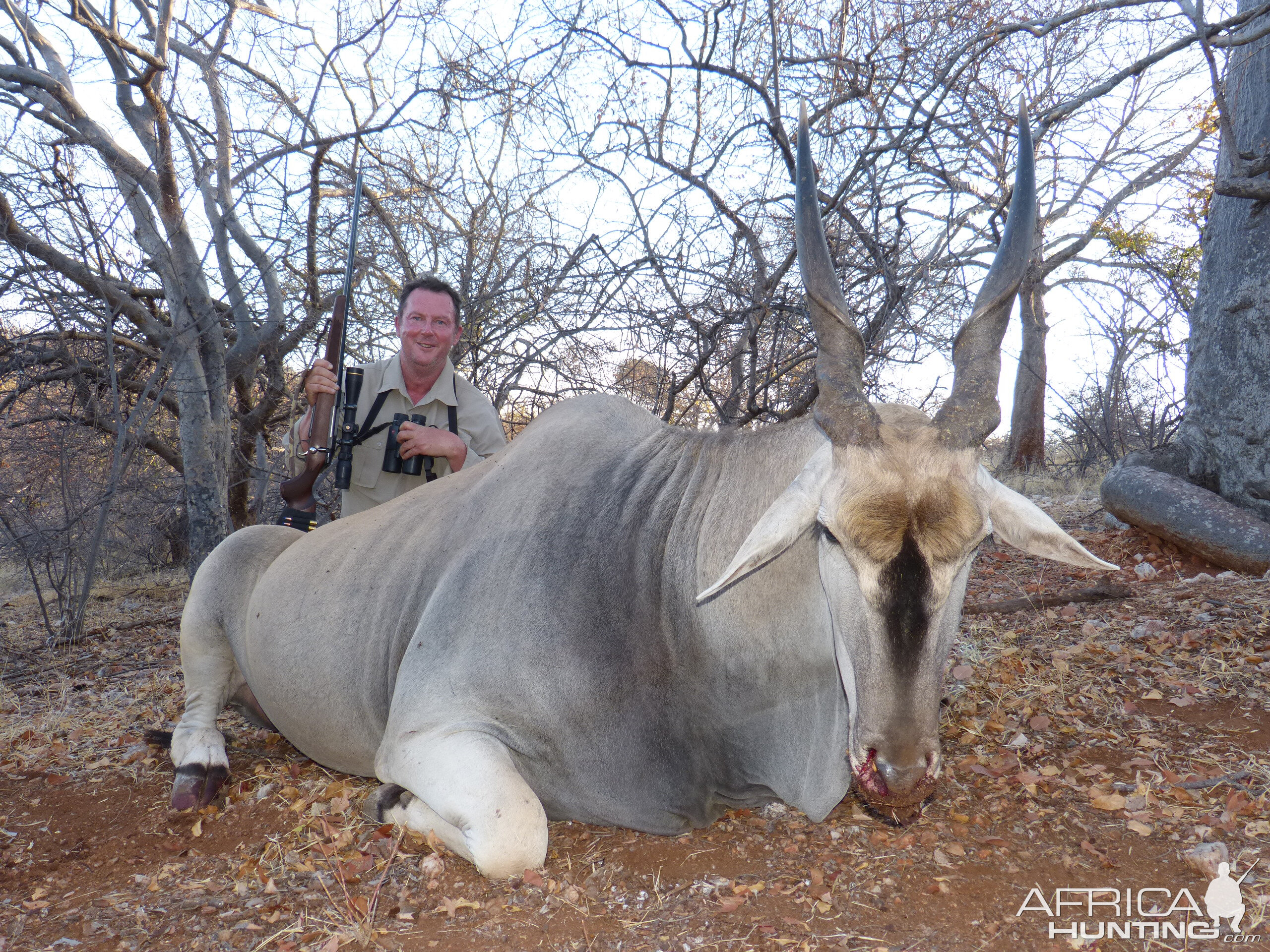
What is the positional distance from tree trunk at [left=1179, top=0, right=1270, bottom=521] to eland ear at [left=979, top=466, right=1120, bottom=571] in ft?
13.9

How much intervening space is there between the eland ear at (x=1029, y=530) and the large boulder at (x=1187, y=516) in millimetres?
3782

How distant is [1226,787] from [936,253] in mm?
3814

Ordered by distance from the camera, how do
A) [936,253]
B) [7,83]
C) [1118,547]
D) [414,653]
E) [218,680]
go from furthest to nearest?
[7,83], [1118,547], [936,253], [218,680], [414,653]

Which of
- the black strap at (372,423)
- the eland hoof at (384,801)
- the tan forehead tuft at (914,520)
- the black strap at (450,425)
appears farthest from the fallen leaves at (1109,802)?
the black strap at (372,423)

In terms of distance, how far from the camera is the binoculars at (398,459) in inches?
198

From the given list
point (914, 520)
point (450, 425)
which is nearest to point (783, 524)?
point (914, 520)

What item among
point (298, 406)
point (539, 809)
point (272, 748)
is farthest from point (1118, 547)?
point (298, 406)

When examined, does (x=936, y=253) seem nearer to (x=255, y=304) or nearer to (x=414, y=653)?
(x=414, y=653)

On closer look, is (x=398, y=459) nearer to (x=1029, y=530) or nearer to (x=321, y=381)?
(x=321, y=381)

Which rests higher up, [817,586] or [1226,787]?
[817,586]

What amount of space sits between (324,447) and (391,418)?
51 cm

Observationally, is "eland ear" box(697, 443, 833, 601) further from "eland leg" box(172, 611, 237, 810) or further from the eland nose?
"eland leg" box(172, 611, 237, 810)

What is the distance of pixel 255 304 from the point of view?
10.1 meters

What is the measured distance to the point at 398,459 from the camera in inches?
201
